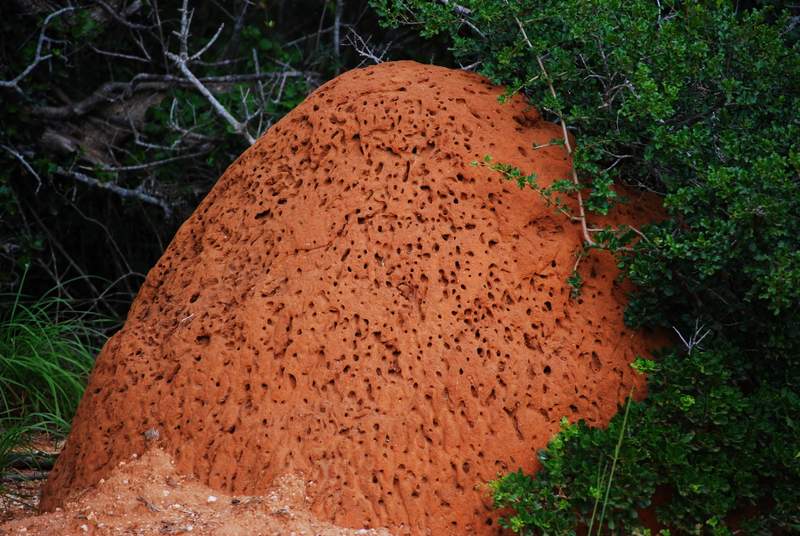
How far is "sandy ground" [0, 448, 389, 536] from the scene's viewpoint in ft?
11.0

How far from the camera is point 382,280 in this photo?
380 centimetres

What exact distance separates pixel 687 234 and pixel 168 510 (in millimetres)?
2184

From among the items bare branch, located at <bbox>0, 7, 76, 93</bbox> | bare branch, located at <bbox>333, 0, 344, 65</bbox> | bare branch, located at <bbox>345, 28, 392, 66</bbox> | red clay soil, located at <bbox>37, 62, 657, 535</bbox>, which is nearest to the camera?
red clay soil, located at <bbox>37, 62, 657, 535</bbox>

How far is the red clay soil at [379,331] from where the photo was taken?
3535 mm

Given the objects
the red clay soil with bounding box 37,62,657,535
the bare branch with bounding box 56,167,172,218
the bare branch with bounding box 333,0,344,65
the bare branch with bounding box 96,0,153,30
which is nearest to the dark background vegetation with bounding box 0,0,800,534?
the red clay soil with bounding box 37,62,657,535

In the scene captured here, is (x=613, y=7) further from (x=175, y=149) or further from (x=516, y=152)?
(x=175, y=149)

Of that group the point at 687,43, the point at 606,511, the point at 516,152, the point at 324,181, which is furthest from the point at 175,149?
the point at 606,511

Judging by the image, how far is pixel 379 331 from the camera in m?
3.71

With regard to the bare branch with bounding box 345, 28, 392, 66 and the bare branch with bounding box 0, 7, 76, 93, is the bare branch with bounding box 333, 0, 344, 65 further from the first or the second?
the bare branch with bounding box 0, 7, 76, 93

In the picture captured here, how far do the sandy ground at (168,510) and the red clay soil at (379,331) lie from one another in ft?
0.18

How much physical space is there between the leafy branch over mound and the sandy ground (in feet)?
2.37

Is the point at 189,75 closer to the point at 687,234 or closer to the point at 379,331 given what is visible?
the point at 379,331

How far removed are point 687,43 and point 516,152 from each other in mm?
838

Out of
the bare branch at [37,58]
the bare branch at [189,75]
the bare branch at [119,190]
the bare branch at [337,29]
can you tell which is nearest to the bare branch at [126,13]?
the bare branch at [37,58]
